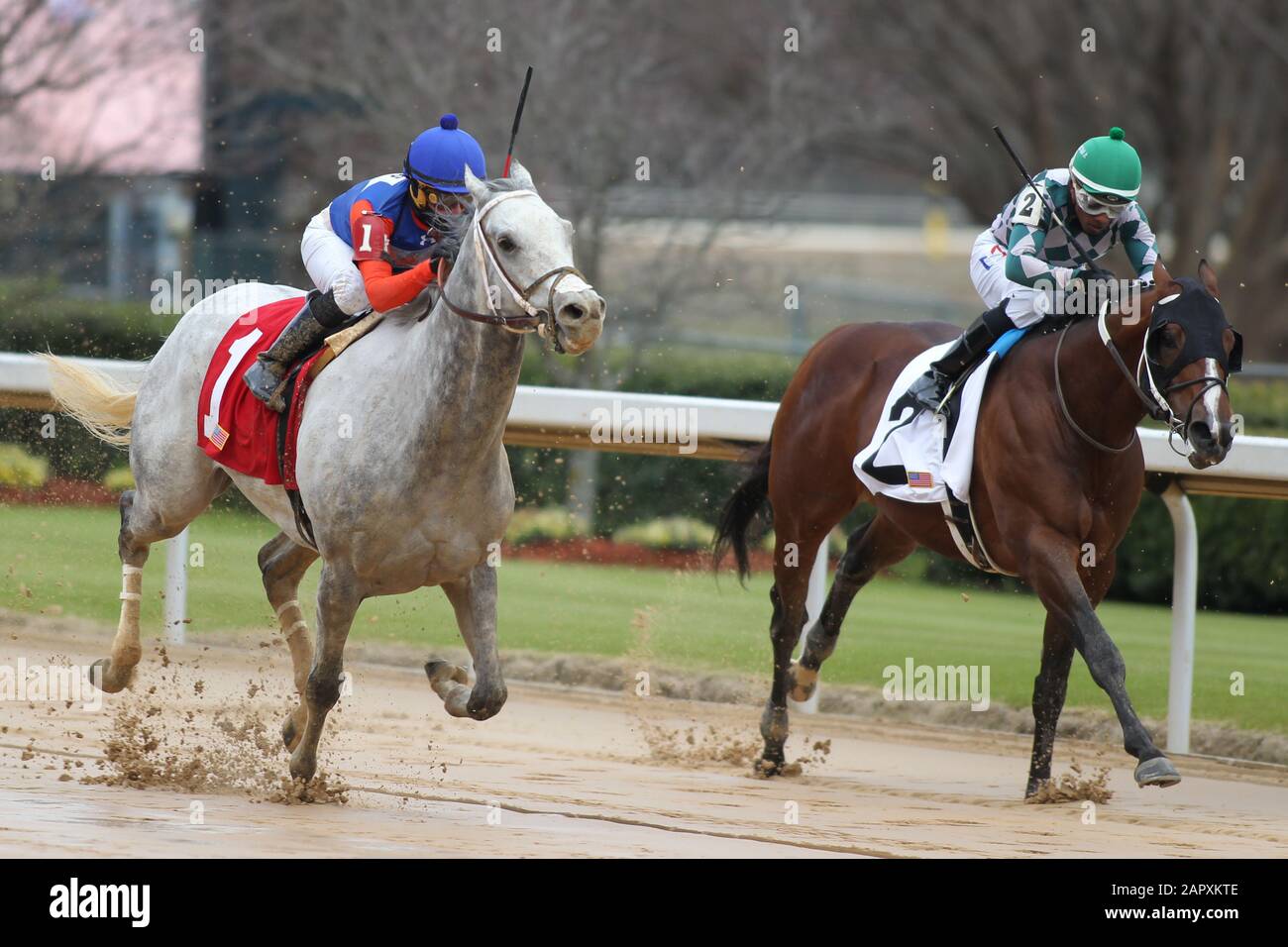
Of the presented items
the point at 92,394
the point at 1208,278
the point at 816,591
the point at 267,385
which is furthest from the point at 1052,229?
the point at 92,394

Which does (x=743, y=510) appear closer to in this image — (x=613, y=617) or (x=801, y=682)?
(x=801, y=682)

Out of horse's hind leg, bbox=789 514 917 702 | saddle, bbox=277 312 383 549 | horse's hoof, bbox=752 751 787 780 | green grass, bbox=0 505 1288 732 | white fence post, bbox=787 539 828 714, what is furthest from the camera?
green grass, bbox=0 505 1288 732

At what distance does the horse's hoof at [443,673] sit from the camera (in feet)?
18.3

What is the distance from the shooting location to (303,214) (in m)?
15.2

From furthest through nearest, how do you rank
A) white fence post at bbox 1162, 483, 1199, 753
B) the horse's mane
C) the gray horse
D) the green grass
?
the green grass
white fence post at bbox 1162, 483, 1199, 753
the horse's mane
the gray horse

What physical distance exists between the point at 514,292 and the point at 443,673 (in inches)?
51.0

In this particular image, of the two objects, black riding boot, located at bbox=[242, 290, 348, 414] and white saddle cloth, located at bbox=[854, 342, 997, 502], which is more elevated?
black riding boot, located at bbox=[242, 290, 348, 414]

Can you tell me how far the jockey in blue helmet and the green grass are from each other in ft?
8.90

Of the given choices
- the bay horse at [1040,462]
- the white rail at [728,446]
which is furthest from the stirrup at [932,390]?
the white rail at [728,446]

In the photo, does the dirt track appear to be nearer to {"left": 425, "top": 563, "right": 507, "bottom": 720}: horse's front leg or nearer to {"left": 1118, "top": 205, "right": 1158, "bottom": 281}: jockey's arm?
A: {"left": 425, "top": 563, "right": 507, "bottom": 720}: horse's front leg

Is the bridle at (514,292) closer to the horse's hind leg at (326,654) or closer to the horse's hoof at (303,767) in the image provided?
the horse's hind leg at (326,654)

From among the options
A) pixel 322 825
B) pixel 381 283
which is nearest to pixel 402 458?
pixel 381 283

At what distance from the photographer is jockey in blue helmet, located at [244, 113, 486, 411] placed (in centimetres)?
542

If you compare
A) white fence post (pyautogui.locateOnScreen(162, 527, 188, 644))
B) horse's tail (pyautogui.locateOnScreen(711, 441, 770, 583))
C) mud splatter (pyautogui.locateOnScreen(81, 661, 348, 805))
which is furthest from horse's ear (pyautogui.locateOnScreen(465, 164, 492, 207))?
white fence post (pyautogui.locateOnScreen(162, 527, 188, 644))
